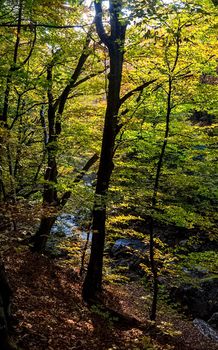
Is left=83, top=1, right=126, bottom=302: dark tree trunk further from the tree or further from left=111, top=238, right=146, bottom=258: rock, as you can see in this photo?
left=111, top=238, right=146, bottom=258: rock

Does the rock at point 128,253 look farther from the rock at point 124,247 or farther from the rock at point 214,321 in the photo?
the rock at point 214,321

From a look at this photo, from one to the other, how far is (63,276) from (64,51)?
26.3 ft

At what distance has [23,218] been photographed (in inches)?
299

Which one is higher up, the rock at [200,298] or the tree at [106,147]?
the tree at [106,147]

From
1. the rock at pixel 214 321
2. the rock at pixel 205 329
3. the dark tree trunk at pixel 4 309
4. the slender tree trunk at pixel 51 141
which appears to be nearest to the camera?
the dark tree trunk at pixel 4 309

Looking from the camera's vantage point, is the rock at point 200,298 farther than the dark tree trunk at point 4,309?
Yes

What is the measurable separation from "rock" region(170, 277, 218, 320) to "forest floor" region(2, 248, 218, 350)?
1.64 m

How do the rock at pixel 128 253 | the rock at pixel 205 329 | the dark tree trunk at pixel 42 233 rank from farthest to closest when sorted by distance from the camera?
the rock at pixel 128 253 < the dark tree trunk at pixel 42 233 < the rock at pixel 205 329

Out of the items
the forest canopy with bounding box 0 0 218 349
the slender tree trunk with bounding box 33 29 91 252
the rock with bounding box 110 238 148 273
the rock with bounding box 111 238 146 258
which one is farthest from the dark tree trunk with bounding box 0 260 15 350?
the rock with bounding box 111 238 146 258

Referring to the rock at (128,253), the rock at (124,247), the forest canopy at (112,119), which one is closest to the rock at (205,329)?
the forest canopy at (112,119)

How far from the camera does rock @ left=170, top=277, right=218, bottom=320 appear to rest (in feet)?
49.0

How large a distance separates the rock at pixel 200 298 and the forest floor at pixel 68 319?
164cm

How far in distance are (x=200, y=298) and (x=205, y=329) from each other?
224 cm

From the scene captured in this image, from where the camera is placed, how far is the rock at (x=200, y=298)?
49.0 feet
